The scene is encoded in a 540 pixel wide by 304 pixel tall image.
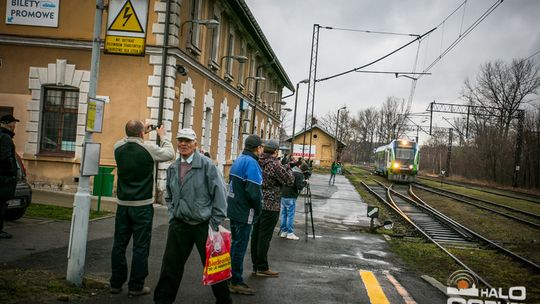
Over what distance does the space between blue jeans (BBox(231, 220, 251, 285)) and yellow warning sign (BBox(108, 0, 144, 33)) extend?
284 cm

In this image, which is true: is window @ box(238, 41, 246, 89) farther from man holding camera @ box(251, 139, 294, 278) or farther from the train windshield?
the train windshield

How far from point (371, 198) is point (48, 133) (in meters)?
15.2

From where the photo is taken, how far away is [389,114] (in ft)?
357

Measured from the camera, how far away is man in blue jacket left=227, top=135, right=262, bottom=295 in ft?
20.1

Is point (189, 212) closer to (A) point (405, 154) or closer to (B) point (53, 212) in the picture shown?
(B) point (53, 212)

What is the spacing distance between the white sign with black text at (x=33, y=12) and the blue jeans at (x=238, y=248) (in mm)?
12024

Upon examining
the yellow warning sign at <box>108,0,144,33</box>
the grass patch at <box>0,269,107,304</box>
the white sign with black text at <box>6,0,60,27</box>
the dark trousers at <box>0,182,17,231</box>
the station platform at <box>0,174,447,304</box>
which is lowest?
the station platform at <box>0,174,447,304</box>

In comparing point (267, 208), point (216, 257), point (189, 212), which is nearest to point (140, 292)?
point (216, 257)

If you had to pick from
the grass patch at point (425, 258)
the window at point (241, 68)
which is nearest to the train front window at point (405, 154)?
the window at point (241, 68)

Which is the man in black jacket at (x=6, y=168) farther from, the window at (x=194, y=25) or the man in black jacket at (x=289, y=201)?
the window at (x=194, y=25)

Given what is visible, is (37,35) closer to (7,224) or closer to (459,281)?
(7,224)

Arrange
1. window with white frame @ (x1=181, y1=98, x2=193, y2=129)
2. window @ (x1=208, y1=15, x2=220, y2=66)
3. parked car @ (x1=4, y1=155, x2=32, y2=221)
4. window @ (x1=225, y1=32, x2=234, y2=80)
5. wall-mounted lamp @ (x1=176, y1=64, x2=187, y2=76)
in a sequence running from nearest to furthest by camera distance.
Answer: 1. parked car @ (x1=4, y1=155, x2=32, y2=221)
2. wall-mounted lamp @ (x1=176, y1=64, x2=187, y2=76)
3. window with white frame @ (x1=181, y1=98, x2=193, y2=129)
4. window @ (x1=208, y1=15, x2=220, y2=66)
5. window @ (x1=225, y1=32, x2=234, y2=80)

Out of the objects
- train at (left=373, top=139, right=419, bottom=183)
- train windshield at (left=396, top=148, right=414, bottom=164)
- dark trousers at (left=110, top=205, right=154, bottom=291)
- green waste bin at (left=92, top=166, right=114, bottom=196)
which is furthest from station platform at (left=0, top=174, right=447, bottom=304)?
train windshield at (left=396, top=148, right=414, bottom=164)

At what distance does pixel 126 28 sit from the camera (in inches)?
256
